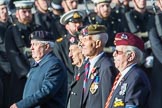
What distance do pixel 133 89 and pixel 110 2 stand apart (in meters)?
6.26

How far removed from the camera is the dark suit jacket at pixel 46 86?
9.96 metres

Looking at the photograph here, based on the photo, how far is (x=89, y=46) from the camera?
993 centimetres

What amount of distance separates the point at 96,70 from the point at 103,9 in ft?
15.6

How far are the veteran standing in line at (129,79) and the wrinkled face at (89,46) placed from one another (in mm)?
768

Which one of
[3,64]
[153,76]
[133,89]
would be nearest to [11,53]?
[3,64]

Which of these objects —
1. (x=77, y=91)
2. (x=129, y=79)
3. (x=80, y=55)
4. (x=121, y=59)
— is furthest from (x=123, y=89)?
(x=80, y=55)

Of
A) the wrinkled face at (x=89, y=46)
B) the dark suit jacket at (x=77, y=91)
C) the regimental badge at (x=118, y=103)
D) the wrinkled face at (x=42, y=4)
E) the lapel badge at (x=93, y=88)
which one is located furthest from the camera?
the wrinkled face at (x=42, y=4)

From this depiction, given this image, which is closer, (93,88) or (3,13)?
(93,88)

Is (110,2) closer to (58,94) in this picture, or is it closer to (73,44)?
(73,44)

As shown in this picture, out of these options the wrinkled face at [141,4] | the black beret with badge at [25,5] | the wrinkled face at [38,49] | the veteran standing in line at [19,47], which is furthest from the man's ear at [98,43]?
the wrinkled face at [141,4]

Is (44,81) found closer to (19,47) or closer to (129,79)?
(129,79)

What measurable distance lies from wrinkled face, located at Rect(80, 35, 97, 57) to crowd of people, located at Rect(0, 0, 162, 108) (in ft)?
0.04

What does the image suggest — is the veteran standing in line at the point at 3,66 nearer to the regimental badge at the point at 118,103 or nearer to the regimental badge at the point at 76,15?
the regimental badge at the point at 76,15

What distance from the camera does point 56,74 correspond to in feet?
33.2
